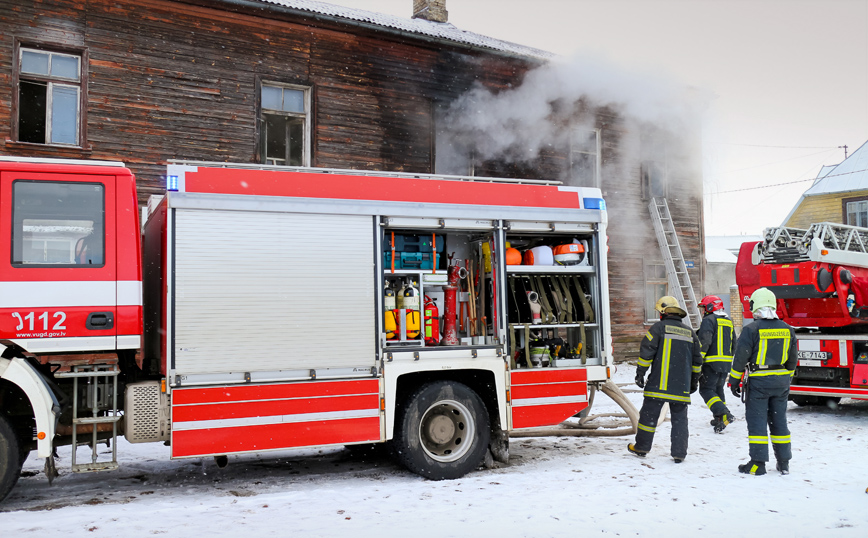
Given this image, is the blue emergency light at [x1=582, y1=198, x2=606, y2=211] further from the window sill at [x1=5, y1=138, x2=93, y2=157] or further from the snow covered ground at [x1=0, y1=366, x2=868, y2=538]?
the window sill at [x1=5, y1=138, x2=93, y2=157]

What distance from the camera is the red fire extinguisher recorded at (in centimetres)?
677

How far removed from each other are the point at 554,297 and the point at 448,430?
179 cm

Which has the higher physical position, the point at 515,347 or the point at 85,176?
the point at 85,176

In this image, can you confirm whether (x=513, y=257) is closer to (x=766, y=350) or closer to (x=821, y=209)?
(x=766, y=350)

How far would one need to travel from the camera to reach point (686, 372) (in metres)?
7.16

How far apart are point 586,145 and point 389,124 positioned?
5309mm

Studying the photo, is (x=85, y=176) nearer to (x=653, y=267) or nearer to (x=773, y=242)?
(x=773, y=242)

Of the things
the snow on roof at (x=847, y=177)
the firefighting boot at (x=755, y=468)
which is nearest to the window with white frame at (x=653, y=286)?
the firefighting boot at (x=755, y=468)

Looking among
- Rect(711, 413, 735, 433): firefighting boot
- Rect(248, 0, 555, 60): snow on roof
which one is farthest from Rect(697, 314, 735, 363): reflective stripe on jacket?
Rect(248, 0, 555, 60): snow on roof

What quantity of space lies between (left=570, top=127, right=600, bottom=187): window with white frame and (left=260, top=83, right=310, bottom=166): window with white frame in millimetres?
6486

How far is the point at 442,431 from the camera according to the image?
653 cm

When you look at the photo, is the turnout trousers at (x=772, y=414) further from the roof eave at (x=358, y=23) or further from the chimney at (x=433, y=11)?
the chimney at (x=433, y=11)

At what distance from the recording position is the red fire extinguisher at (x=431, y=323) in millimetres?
6766

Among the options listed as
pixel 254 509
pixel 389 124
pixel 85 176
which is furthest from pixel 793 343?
pixel 389 124
